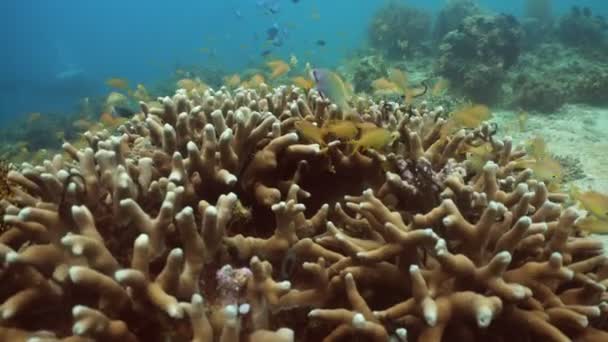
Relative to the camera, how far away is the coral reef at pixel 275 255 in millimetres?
2094

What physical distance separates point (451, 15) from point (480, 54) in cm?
774

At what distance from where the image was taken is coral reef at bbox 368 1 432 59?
814 inches

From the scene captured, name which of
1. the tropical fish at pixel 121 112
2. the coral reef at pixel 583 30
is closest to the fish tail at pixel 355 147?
the tropical fish at pixel 121 112

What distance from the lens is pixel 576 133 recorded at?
10.4 meters

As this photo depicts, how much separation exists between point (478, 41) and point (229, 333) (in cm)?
1465

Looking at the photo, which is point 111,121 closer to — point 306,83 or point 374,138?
point 306,83

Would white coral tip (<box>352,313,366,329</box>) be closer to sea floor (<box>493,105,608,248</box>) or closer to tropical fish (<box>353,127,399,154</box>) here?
tropical fish (<box>353,127,399,154</box>)

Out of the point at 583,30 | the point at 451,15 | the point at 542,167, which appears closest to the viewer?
the point at 542,167

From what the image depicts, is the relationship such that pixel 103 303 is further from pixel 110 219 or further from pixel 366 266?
pixel 366 266

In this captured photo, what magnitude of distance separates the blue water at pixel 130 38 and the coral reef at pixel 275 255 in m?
16.5

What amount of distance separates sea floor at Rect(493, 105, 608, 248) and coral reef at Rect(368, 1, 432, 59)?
28.8ft

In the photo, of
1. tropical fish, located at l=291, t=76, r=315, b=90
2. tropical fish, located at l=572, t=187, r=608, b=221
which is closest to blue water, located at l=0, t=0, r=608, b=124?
tropical fish, located at l=291, t=76, r=315, b=90

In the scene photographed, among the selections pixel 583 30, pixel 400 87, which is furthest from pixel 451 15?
pixel 400 87

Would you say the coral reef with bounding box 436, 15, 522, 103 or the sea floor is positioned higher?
the coral reef with bounding box 436, 15, 522, 103
